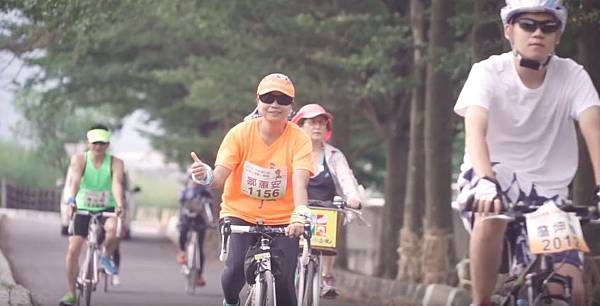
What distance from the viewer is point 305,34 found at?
25.0m

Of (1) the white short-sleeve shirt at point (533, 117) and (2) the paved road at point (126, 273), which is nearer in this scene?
(1) the white short-sleeve shirt at point (533, 117)

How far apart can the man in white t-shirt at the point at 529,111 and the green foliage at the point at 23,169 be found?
85537mm

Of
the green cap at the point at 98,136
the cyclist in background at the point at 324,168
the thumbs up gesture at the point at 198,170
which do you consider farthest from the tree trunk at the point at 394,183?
the thumbs up gesture at the point at 198,170

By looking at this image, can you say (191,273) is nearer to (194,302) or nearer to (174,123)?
(194,302)

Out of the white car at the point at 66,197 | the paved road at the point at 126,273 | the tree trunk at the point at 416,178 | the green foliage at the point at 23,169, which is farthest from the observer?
the green foliage at the point at 23,169

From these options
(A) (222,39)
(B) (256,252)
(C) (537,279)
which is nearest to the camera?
(C) (537,279)

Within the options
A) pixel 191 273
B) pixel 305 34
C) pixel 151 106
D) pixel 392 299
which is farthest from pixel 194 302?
pixel 151 106

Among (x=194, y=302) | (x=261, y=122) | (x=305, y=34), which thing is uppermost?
(x=305, y=34)

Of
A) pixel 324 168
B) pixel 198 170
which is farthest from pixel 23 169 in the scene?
pixel 198 170

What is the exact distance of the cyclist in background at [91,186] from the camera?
15070 mm

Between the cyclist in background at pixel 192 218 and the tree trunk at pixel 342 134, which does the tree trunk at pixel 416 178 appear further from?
the tree trunk at pixel 342 134

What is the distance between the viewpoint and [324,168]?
1345cm

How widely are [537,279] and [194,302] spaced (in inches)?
447

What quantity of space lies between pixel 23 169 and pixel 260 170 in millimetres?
88407
